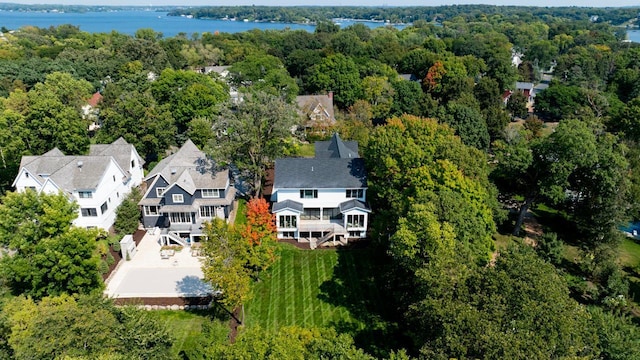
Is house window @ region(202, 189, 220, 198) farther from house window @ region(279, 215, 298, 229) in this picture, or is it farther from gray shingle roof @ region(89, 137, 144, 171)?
gray shingle roof @ region(89, 137, 144, 171)

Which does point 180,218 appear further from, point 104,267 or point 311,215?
point 311,215

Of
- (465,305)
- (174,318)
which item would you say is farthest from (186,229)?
(465,305)

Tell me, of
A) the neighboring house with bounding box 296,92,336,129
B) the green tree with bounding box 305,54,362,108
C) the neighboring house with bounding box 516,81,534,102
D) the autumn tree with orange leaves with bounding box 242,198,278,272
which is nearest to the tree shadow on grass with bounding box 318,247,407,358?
the autumn tree with orange leaves with bounding box 242,198,278,272

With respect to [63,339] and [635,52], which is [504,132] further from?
[635,52]

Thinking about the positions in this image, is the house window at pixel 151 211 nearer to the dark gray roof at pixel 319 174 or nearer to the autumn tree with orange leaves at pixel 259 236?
the dark gray roof at pixel 319 174

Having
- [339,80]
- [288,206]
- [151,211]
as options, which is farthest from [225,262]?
[339,80]
